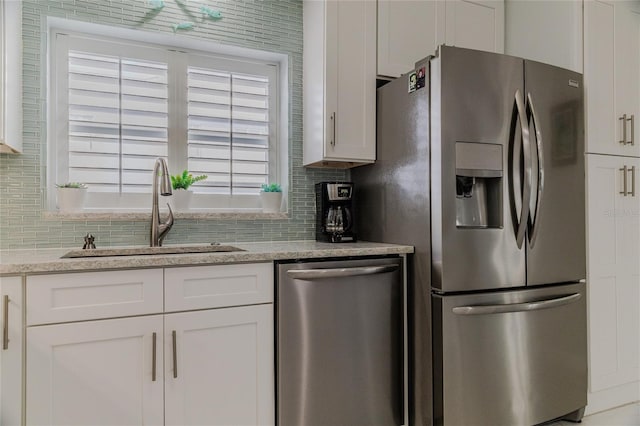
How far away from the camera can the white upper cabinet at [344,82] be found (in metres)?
2.13

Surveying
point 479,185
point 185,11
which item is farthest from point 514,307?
point 185,11

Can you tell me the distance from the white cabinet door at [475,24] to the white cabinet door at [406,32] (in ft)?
0.22

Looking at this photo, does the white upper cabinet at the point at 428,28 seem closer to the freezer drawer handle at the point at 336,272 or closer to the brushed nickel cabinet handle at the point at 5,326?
the freezer drawer handle at the point at 336,272

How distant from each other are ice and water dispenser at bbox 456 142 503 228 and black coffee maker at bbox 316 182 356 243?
1.94 feet

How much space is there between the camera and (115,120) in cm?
217

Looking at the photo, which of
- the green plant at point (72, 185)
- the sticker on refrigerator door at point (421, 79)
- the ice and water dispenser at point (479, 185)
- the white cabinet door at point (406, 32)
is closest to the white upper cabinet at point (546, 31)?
the white cabinet door at point (406, 32)

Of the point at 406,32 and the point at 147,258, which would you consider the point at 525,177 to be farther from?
the point at 147,258

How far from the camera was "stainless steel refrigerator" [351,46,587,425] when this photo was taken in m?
1.80

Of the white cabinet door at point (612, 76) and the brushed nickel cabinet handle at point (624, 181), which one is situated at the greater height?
the white cabinet door at point (612, 76)

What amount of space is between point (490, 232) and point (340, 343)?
0.83 m

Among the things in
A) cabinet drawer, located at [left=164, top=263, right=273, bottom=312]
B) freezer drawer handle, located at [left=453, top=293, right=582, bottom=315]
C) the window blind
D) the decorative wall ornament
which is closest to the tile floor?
freezer drawer handle, located at [left=453, top=293, right=582, bottom=315]

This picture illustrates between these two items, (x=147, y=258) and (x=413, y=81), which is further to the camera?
(x=413, y=81)

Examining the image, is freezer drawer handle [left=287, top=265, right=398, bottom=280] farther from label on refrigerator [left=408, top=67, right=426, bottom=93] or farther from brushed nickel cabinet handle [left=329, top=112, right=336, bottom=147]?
label on refrigerator [left=408, top=67, right=426, bottom=93]

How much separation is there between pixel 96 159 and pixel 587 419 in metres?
2.87
